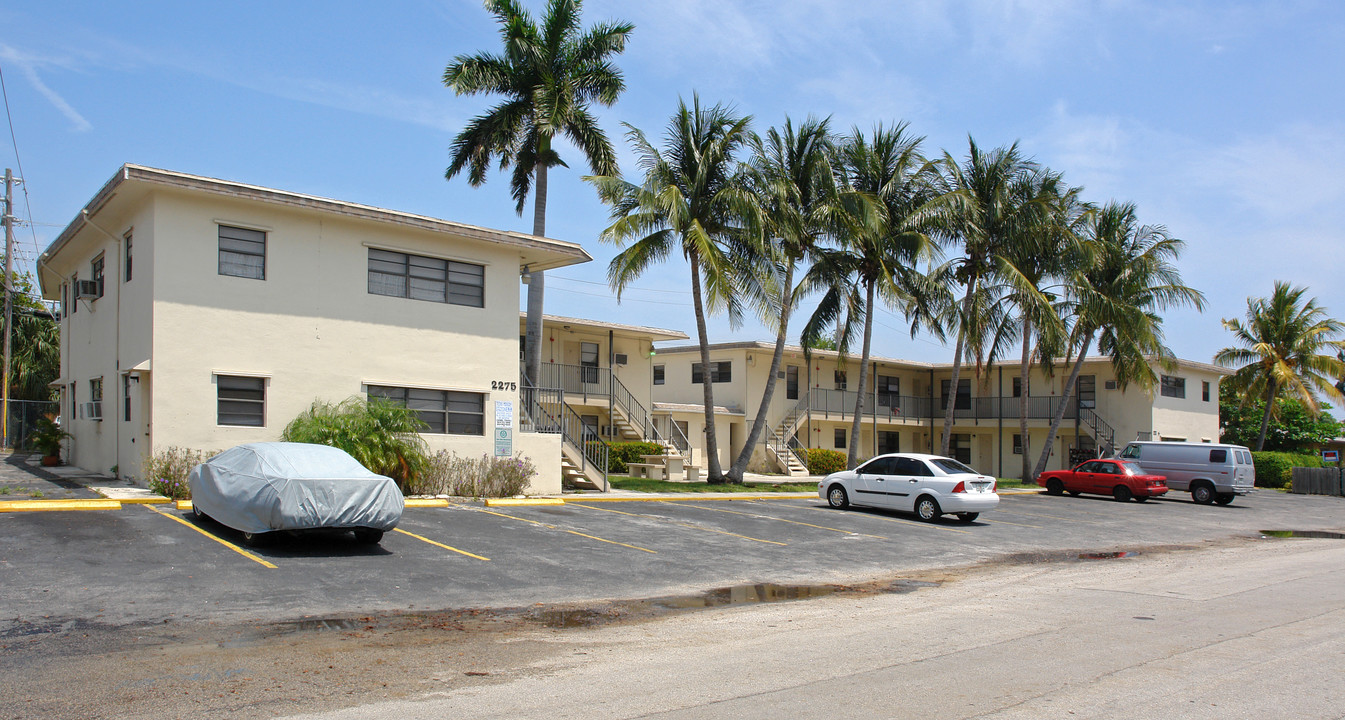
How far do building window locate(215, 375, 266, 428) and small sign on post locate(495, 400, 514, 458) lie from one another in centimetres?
503

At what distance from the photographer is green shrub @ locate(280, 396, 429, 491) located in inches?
684

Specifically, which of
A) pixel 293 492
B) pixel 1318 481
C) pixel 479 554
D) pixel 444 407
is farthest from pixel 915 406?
pixel 293 492

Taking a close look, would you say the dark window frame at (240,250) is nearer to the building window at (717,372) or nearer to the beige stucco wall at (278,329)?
the beige stucco wall at (278,329)

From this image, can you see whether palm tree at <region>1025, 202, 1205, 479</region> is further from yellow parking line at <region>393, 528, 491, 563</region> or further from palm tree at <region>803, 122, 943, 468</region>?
yellow parking line at <region>393, 528, 491, 563</region>

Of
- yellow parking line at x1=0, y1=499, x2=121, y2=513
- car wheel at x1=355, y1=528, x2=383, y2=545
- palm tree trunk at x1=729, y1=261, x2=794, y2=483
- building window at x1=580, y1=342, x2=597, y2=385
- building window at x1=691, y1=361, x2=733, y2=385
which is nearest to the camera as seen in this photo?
car wheel at x1=355, y1=528, x2=383, y2=545

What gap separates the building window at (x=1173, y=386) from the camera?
4338cm

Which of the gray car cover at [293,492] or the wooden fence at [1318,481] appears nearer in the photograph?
the gray car cover at [293,492]

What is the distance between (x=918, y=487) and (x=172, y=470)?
1520cm

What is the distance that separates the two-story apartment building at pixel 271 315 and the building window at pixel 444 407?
0.03 m

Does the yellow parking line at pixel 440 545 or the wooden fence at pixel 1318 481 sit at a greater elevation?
the yellow parking line at pixel 440 545

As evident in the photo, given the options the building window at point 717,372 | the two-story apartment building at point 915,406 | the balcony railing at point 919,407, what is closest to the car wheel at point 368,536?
the two-story apartment building at point 915,406

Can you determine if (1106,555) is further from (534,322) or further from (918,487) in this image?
(534,322)

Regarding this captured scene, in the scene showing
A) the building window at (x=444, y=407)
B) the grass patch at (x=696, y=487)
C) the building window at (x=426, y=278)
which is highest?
the building window at (x=426, y=278)

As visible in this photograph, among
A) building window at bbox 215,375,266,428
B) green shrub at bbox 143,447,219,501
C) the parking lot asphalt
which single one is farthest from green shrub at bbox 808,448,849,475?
green shrub at bbox 143,447,219,501
